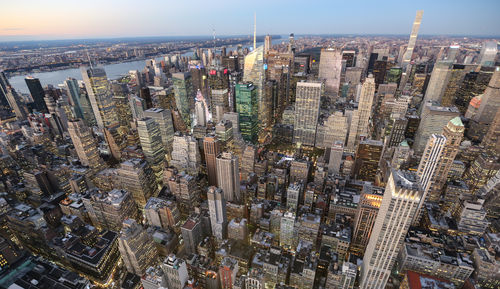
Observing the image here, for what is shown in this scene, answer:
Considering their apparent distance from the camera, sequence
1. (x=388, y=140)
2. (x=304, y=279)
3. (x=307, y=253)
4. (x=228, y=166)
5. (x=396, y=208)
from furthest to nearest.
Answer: (x=388, y=140)
(x=228, y=166)
(x=307, y=253)
(x=304, y=279)
(x=396, y=208)

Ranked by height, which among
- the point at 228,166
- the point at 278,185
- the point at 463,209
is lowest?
the point at 278,185

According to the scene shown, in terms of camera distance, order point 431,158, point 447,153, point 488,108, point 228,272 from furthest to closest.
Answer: point 488,108, point 447,153, point 431,158, point 228,272

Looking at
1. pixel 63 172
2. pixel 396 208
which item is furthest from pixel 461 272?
pixel 63 172

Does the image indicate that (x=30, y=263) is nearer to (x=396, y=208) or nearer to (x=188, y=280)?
(x=188, y=280)

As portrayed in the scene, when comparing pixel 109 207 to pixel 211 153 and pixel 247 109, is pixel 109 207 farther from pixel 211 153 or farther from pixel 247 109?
pixel 247 109

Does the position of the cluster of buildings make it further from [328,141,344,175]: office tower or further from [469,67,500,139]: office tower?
[328,141,344,175]: office tower

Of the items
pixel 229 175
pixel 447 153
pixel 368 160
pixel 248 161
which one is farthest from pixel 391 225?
pixel 248 161

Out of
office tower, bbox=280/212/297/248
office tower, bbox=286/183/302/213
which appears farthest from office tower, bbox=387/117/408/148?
office tower, bbox=280/212/297/248

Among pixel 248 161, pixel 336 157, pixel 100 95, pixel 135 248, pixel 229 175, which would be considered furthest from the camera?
pixel 100 95
